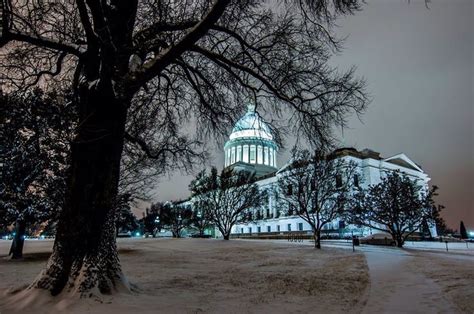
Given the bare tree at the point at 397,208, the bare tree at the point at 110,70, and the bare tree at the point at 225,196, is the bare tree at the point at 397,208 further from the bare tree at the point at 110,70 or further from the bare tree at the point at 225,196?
the bare tree at the point at 110,70

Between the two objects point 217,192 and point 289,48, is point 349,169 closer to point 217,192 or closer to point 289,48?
point 217,192

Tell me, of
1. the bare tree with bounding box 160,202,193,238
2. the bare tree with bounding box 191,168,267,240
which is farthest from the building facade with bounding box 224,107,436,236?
the bare tree with bounding box 160,202,193,238

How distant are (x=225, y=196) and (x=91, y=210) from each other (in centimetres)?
4252

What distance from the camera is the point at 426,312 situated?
230 inches

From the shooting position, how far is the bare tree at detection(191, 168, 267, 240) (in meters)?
48.4

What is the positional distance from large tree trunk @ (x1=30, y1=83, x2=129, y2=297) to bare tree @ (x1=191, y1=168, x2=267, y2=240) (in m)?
41.2

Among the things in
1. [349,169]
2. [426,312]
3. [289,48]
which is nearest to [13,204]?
[289,48]

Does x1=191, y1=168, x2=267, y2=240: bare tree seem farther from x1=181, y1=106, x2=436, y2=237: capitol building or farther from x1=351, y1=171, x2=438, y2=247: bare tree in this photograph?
x1=351, y1=171, x2=438, y2=247: bare tree

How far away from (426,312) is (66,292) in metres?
6.35

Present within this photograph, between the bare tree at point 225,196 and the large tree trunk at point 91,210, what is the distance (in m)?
41.2

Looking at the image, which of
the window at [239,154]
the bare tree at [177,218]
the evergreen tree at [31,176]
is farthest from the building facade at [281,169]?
the evergreen tree at [31,176]

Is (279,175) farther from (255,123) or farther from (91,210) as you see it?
(91,210)

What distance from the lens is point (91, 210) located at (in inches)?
247

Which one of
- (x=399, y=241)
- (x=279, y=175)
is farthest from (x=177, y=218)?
(x=399, y=241)
